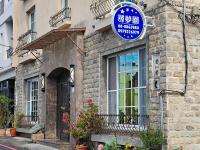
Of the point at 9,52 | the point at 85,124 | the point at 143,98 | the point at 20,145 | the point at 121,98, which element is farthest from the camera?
the point at 9,52

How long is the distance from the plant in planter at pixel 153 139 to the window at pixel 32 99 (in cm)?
1015

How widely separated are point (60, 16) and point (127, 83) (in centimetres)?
531

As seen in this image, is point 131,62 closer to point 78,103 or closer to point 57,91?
point 78,103

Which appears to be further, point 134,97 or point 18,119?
point 18,119

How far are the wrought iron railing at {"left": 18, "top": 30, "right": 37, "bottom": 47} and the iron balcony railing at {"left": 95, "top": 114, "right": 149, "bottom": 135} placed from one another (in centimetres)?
784

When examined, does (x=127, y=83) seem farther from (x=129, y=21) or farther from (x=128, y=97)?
(x=129, y=21)

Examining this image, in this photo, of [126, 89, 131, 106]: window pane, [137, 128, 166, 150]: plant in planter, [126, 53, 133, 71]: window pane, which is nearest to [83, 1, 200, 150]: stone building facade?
[137, 128, 166, 150]: plant in planter

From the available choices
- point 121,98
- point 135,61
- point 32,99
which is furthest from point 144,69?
point 32,99

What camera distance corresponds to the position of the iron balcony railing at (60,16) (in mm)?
15664

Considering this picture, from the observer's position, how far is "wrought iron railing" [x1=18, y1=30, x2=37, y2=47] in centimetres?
1972

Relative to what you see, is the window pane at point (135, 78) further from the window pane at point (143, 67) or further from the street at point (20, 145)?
the street at point (20, 145)

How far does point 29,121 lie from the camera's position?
19.9m

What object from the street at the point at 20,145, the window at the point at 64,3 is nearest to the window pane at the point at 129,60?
the street at the point at 20,145

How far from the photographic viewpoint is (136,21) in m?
10.2
